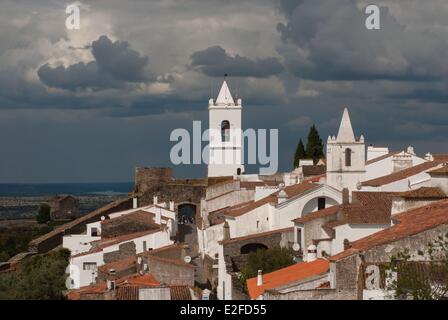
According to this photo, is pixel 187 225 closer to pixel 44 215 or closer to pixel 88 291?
pixel 88 291

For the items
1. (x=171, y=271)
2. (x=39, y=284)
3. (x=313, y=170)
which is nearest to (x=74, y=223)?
(x=313, y=170)

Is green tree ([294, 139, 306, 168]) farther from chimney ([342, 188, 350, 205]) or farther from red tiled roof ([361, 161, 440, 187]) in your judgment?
chimney ([342, 188, 350, 205])

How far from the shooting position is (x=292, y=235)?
4750 cm

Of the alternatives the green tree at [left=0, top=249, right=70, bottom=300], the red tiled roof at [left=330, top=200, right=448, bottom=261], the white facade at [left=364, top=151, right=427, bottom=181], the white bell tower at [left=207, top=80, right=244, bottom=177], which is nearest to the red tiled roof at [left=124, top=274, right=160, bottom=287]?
the green tree at [left=0, top=249, right=70, bottom=300]

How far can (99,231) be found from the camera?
64.2 m

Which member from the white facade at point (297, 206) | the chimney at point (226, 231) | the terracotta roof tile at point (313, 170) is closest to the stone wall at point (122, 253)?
the chimney at point (226, 231)

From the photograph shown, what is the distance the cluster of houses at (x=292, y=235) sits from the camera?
32.0 m

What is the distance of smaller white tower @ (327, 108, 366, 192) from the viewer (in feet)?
178

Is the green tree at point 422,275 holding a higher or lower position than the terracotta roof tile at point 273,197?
lower

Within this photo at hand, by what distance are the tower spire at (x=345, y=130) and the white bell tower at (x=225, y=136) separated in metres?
23.6

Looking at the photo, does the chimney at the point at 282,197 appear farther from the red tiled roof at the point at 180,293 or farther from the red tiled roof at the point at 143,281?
the red tiled roof at the point at 180,293

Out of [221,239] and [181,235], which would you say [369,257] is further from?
[181,235]

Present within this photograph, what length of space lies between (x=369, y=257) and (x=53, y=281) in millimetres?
16556

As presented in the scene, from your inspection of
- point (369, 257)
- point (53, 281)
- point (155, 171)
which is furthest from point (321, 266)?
point (155, 171)
